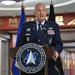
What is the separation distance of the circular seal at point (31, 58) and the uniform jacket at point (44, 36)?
184mm

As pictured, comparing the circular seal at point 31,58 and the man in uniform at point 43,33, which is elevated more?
the man in uniform at point 43,33

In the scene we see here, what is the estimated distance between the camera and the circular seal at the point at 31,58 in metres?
1.92

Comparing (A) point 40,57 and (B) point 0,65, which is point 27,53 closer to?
(A) point 40,57

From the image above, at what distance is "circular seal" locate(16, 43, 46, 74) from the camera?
192 centimetres

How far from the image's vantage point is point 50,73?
2.15 m

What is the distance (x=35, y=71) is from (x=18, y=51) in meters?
0.20

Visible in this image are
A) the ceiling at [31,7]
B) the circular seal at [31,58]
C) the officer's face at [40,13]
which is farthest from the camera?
the ceiling at [31,7]

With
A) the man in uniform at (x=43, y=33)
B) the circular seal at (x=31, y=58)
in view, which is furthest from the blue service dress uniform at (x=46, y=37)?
the circular seal at (x=31, y=58)

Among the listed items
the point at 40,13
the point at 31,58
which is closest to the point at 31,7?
the point at 40,13

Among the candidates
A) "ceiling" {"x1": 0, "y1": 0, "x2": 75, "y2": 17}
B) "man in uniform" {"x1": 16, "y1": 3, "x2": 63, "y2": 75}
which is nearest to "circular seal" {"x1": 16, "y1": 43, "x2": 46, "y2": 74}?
"man in uniform" {"x1": 16, "y1": 3, "x2": 63, "y2": 75}

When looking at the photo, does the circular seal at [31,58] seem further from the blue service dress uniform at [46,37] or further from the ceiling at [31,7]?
the ceiling at [31,7]

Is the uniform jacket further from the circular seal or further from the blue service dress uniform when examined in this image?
the circular seal

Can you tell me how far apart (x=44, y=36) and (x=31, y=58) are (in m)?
0.26

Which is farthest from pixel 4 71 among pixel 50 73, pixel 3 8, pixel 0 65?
pixel 50 73
